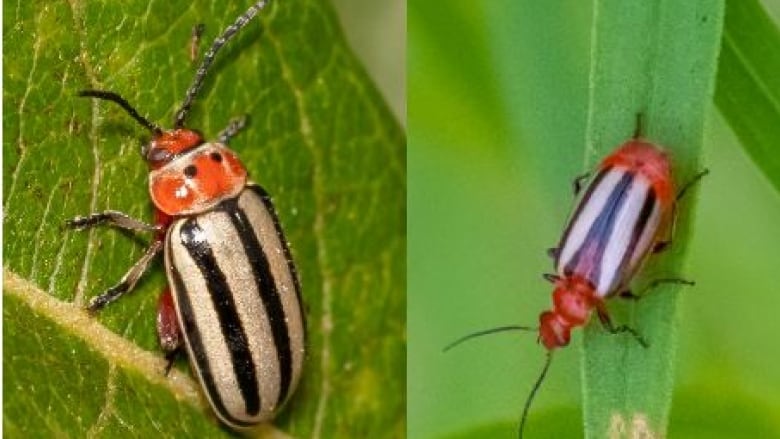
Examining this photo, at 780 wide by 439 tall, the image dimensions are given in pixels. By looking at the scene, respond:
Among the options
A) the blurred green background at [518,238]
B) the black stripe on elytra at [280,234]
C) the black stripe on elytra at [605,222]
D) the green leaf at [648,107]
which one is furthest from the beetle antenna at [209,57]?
the black stripe on elytra at [605,222]

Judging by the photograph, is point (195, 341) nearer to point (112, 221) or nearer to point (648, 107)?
point (112, 221)

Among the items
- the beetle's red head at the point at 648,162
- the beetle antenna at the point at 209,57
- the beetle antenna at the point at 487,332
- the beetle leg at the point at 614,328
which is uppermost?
the beetle antenna at the point at 209,57

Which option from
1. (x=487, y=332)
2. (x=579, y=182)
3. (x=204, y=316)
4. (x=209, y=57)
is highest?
(x=209, y=57)

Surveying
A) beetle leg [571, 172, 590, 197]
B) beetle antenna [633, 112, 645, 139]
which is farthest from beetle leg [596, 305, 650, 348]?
beetle antenna [633, 112, 645, 139]

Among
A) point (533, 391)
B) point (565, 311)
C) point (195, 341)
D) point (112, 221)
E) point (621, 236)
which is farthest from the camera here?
point (533, 391)

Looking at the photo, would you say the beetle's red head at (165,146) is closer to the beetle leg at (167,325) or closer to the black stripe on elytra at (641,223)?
the beetle leg at (167,325)

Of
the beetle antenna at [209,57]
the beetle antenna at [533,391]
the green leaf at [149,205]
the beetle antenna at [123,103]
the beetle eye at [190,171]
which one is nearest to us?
the green leaf at [149,205]

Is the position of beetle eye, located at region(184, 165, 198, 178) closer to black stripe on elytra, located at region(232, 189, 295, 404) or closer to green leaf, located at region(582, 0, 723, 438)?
black stripe on elytra, located at region(232, 189, 295, 404)

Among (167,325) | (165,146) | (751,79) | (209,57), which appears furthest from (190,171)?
(751,79)
